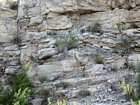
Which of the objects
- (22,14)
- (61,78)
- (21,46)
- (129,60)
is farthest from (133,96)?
(22,14)

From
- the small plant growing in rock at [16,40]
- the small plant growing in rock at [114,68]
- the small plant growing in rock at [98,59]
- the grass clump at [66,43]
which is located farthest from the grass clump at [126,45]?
the small plant growing in rock at [16,40]

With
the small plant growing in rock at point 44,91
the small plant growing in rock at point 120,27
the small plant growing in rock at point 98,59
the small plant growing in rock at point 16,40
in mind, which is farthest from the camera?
the small plant growing in rock at point 16,40

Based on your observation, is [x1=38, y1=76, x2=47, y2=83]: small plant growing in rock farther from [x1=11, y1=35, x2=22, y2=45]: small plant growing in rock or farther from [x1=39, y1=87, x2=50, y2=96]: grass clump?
[x1=11, y1=35, x2=22, y2=45]: small plant growing in rock

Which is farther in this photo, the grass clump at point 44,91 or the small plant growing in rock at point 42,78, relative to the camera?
the small plant growing in rock at point 42,78

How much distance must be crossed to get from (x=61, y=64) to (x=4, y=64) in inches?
88.2

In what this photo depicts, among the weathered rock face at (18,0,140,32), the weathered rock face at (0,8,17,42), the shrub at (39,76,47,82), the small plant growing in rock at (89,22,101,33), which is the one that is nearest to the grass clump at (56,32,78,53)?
the small plant growing in rock at (89,22,101,33)

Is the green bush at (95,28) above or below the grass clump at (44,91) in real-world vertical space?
above

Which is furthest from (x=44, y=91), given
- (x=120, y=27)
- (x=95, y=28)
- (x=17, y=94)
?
(x=120, y=27)

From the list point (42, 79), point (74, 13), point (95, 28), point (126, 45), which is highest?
point (74, 13)

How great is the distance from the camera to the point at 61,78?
8039 mm

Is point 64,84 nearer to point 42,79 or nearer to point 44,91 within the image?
point 44,91

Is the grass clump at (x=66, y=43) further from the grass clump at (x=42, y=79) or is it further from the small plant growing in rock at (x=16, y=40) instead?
the small plant growing in rock at (x=16, y=40)

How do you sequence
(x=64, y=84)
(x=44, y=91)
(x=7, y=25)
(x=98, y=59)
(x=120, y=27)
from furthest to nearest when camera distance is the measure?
1. (x=7, y=25)
2. (x=120, y=27)
3. (x=98, y=59)
4. (x=64, y=84)
5. (x=44, y=91)

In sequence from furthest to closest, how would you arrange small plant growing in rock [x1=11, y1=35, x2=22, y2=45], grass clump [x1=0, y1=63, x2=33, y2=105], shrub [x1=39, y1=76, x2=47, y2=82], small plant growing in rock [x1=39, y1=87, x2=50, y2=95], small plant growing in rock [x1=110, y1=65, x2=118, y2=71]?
small plant growing in rock [x1=11, y1=35, x2=22, y2=45]
shrub [x1=39, y1=76, x2=47, y2=82]
small plant growing in rock [x1=110, y1=65, x2=118, y2=71]
small plant growing in rock [x1=39, y1=87, x2=50, y2=95]
grass clump [x1=0, y1=63, x2=33, y2=105]
